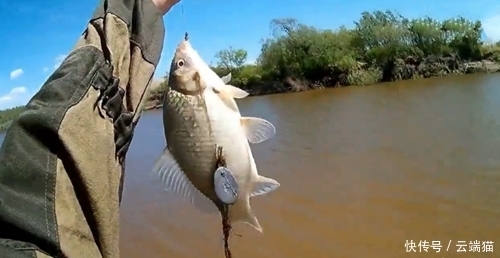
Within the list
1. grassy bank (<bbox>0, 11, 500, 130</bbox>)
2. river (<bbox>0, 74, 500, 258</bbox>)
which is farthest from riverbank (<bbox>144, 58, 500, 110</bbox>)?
river (<bbox>0, 74, 500, 258</bbox>)

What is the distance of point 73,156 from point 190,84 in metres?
0.66

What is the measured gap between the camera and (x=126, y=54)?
176cm

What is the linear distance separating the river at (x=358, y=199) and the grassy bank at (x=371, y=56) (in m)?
20.5

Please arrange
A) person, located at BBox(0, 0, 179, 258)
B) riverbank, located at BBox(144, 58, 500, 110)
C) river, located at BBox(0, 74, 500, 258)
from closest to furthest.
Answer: person, located at BBox(0, 0, 179, 258), river, located at BBox(0, 74, 500, 258), riverbank, located at BBox(144, 58, 500, 110)

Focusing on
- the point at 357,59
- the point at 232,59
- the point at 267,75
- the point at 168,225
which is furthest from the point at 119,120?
the point at 357,59

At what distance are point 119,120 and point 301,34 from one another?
3556cm

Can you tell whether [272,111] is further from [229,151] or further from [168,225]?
[229,151]

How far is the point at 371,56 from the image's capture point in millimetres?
37250

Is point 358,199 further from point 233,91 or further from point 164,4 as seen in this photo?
point 164,4

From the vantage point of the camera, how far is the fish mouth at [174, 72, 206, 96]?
192cm

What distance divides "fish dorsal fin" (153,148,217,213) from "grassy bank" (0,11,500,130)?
30290 millimetres

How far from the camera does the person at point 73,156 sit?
4.20 feet

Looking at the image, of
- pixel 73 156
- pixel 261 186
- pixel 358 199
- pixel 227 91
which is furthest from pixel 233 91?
pixel 358 199

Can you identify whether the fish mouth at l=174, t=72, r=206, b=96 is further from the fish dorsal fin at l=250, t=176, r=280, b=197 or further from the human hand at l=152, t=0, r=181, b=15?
the fish dorsal fin at l=250, t=176, r=280, b=197
